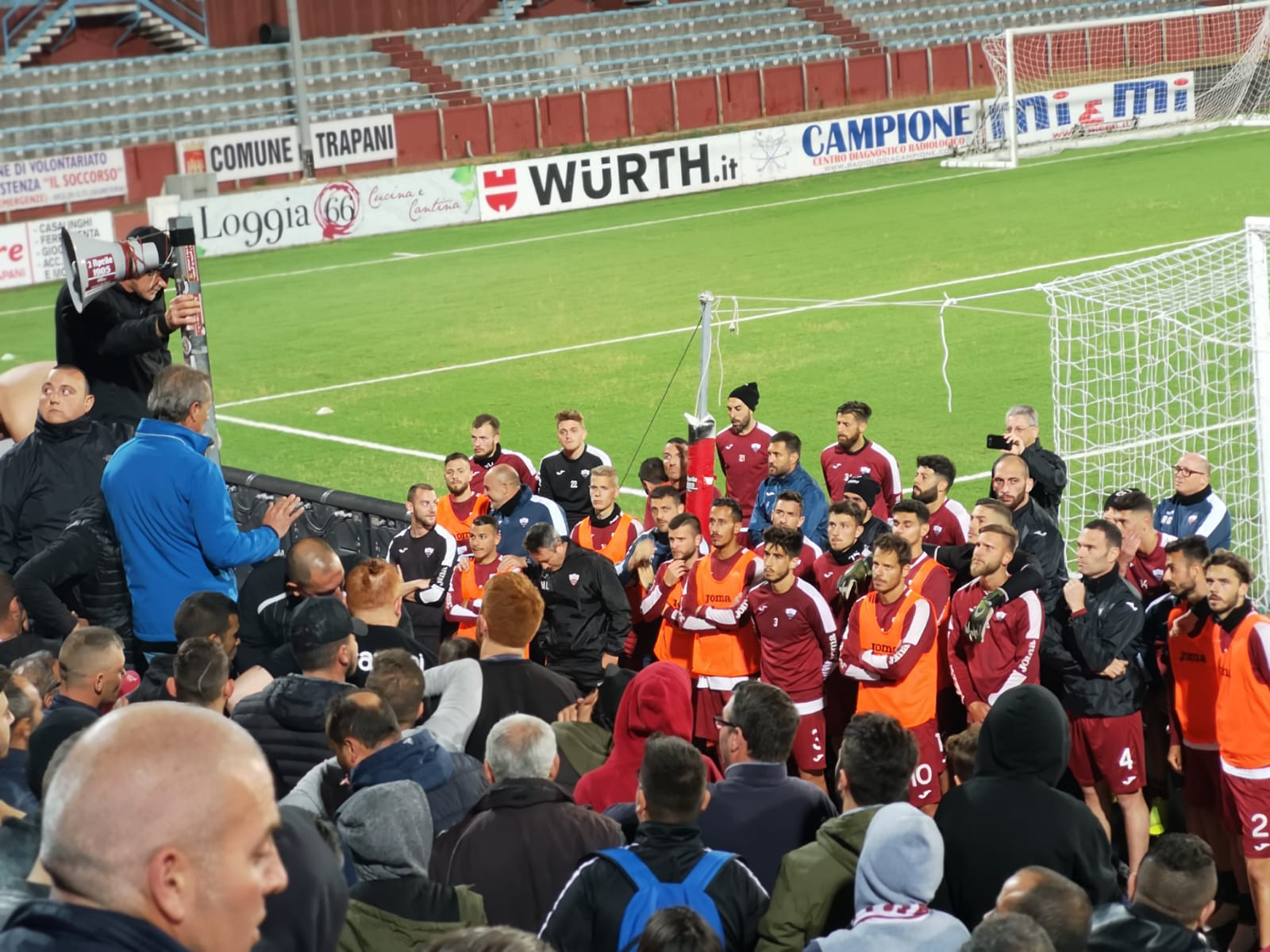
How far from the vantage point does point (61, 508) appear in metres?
7.41

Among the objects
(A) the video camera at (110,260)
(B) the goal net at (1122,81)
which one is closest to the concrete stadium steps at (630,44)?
(B) the goal net at (1122,81)

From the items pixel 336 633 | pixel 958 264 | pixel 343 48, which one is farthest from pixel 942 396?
pixel 343 48

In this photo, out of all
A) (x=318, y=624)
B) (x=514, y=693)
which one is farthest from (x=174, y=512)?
(x=514, y=693)

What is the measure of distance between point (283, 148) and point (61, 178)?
16.8ft

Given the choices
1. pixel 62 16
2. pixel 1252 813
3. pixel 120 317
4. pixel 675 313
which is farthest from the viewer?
pixel 62 16

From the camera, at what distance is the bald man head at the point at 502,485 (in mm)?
9836

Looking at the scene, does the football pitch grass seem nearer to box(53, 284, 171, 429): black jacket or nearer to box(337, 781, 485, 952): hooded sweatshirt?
box(53, 284, 171, 429): black jacket

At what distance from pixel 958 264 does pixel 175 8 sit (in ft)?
83.7

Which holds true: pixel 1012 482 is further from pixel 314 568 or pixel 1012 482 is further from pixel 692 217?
pixel 692 217

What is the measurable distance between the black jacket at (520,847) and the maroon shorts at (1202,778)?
10.3 feet

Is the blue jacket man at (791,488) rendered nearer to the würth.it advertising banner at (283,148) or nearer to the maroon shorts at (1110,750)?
the maroon shorts at (1110,750)

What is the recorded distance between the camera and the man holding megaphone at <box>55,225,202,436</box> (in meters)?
6.52

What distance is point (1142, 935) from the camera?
4.04 m

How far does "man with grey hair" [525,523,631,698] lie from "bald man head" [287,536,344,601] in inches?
80.5
